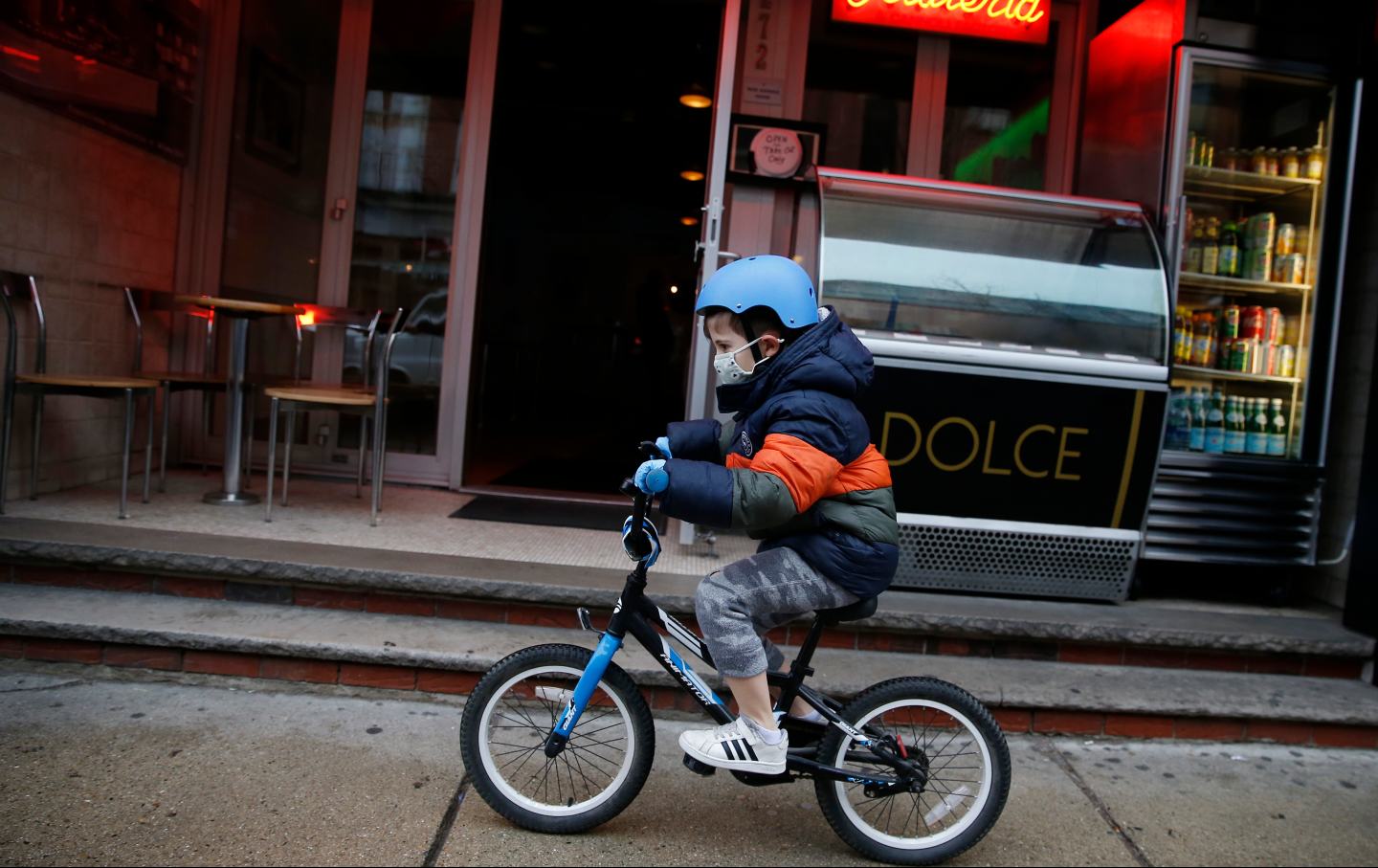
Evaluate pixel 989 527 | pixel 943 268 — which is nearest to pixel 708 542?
pixel 989 527

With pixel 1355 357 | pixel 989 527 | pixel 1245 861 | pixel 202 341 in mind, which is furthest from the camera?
pixel 202 341

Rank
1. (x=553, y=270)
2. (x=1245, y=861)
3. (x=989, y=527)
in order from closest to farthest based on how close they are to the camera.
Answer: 1. (x=1245, y=861)
2. (x=989, y=527)
3. (x=553, y=270)

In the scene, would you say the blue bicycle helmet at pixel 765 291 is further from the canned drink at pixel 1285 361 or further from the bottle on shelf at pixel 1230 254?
the canned drink at pixel 1285 361

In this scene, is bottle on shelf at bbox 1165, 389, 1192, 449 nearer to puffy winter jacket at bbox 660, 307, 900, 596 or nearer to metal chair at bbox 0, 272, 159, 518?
puffy winter jacket at bbox 660, 307, 900, 596

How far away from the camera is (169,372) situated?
5.31 metres

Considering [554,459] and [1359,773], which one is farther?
[554,459]

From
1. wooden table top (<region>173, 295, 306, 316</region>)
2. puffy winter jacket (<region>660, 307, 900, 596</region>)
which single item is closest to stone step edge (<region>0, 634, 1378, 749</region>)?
puffy winter jacket (<region>660, 307, 900, 596</region>)

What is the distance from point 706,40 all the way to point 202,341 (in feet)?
14.7

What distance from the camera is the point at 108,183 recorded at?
16.5 feet

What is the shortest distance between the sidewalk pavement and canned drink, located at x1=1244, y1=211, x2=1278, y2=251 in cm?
236

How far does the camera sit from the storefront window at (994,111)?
5691 mm

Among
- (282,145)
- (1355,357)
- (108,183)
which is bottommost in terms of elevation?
(1355,357)

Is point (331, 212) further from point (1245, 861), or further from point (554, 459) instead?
point (1245, 861)

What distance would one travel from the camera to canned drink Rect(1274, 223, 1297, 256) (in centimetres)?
470
